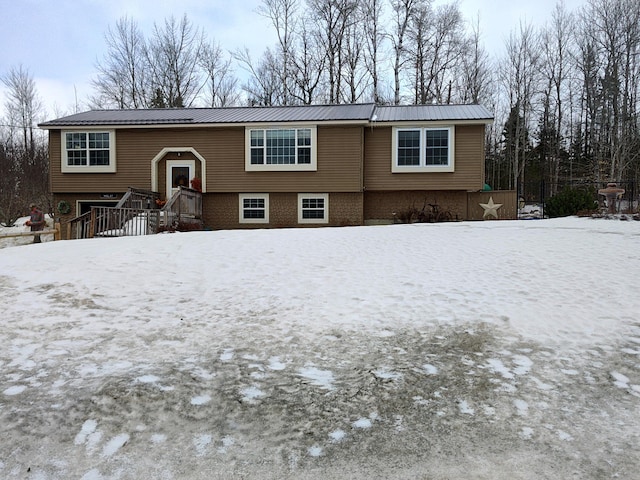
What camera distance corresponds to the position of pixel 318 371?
3611 mm

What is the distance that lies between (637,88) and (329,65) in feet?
63.1

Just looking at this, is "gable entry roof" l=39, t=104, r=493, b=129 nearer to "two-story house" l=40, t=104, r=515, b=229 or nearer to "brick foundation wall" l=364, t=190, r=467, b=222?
"two-story house" l=40, t=104, r=515, b=229

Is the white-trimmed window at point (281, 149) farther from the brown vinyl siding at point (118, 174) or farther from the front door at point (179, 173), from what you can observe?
the brown vinyl siding at point (118, 174)

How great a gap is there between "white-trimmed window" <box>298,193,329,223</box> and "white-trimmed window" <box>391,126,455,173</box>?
10.8 feet

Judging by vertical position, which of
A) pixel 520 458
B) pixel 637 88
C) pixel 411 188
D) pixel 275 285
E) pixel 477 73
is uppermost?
pixel 477 73

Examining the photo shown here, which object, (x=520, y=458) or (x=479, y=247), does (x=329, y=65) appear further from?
(x=520, y=458)

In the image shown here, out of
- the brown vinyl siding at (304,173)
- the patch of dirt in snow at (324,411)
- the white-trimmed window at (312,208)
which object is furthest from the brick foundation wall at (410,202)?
the patch of dirt in snow at (324,411)

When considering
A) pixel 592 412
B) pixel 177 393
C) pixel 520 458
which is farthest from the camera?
pixel 177 393

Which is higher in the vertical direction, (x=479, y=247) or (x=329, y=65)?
(x=329, y=65)

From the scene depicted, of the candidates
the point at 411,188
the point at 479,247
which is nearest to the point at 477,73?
the point at 411,188

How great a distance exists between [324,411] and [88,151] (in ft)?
64.6

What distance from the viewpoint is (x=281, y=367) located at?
3676 mm

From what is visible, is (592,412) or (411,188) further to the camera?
(411,188)

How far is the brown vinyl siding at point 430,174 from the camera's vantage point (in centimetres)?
1811
